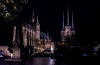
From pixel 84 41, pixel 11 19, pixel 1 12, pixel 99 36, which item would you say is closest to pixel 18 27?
pixel 11 19

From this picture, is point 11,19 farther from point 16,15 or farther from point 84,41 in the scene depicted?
point 84,41

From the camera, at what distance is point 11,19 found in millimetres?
21578

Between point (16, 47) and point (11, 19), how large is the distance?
345 cm

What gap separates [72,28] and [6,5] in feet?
449

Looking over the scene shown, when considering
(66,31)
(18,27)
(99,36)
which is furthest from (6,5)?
(66,31)

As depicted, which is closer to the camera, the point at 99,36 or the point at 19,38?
the point at 19,38

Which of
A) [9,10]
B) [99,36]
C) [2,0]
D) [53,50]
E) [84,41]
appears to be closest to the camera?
[2,0]

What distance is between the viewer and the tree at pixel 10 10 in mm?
20391

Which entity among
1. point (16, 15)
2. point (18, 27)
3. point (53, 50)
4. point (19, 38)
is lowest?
point (53, 50)

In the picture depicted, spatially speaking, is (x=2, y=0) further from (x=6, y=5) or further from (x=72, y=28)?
(x=72, y=28)

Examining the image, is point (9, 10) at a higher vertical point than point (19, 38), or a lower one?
higher

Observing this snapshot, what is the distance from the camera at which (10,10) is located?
2130 centimetres

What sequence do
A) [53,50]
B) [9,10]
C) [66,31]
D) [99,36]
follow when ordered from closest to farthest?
[9,10] → [53,50] → [99,36] → [66,31]

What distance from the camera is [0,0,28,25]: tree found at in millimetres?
20391
